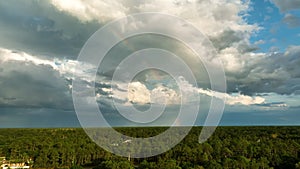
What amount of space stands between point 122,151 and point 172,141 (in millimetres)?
16757

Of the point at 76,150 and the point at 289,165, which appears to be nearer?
the point at 289,165

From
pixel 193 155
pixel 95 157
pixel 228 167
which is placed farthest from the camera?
pixel 95 157

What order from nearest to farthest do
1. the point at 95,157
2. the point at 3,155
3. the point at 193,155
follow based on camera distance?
1. the point at 193,155
2. the point at 95,157
3. the point at 3,155

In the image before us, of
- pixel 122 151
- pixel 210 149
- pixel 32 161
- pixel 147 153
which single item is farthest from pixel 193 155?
pixel 32 161

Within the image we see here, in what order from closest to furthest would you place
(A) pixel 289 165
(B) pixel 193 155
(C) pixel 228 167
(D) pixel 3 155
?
1. (C) pixel 228 167
2. (A) pixel 289 165
3. (B) pixel 193 155
4. (D) pixel 3 155

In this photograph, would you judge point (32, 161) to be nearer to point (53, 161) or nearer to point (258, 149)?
point (53, 161)

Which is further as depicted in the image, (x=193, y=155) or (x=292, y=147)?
(x=292, y=147)

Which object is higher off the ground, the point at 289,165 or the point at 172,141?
the point at 172,141

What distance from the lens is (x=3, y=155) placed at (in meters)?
88.1

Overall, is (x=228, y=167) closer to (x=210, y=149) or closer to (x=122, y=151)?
(x=210, y=149)

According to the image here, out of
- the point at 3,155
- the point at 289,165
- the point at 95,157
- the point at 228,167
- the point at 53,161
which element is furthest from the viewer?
the point at 3,155

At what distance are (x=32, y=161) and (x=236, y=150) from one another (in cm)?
4839

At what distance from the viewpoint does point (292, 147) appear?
257ft

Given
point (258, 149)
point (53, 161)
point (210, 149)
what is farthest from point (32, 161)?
point (258, 149)
